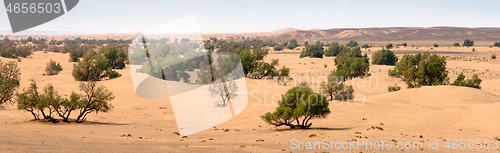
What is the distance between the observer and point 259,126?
16531 mm

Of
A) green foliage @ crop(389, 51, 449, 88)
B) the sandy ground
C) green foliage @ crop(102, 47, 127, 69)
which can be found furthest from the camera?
green foliage @ crop(102, 47, 127, 69)

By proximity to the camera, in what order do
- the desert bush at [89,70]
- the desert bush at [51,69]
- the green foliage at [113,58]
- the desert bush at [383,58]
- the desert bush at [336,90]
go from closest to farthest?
the desert bush at [336,90] < the desert bush at [89,70] < the desert bush at [51,69] < the green foliage at [113,58] < the desert bush at [383,58]

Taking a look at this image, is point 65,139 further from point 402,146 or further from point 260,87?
point 260,87

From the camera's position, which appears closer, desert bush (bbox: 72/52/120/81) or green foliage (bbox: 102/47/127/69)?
desert bush (bbox: 72/52/120/81)

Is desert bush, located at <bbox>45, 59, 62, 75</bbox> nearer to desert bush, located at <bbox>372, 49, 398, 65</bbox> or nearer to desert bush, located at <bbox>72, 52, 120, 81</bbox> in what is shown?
desert bush, located at <bbox>72, 52, 120, 81</bbox>

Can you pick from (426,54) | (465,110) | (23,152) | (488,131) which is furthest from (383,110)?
(23,152)

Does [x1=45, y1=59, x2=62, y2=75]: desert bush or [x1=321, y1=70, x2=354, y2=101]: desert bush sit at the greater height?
[x1=45, y1=59, x2=62, y2=75]: desert bush

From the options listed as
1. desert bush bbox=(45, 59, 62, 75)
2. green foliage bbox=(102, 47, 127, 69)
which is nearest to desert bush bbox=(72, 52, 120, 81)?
desert bush bbox=(45, 59, 62, 75)

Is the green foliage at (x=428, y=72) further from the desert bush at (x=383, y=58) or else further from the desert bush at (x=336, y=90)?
the desert bush at (x=383, y=58)

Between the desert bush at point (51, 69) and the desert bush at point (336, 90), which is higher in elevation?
the desert bush at point (51, 69)

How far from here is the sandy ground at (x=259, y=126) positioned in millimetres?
9703

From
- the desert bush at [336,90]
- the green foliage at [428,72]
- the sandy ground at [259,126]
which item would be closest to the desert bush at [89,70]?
the sandy ground at [259,126]

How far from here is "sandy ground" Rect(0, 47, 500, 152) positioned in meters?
9.70

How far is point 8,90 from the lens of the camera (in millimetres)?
19422
